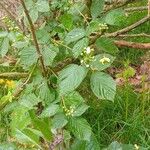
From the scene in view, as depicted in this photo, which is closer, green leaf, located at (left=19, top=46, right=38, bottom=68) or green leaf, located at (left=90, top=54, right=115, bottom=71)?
green leaf, located at (left=90, top=54, right=115, bottom=71)

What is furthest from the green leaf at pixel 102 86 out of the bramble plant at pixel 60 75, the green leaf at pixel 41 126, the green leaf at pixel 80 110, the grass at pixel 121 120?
the grass at pixel 121 120

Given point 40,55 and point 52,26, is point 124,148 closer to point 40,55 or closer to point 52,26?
point 40,55

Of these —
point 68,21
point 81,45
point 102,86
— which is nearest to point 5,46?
point 68,21

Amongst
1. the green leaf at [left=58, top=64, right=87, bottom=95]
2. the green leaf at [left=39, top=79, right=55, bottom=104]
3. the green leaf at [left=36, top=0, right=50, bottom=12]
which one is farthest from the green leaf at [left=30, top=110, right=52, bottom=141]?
the green leaf at [left=36, top=0, right=50, bottom=12]

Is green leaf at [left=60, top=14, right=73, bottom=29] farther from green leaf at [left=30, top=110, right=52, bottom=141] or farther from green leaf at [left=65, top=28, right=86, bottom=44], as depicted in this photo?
green leaf at [left=30, top=110, right=52, bottom=141]

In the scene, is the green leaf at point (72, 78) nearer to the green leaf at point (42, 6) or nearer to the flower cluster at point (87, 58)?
the flower cluster at point (87, 58)

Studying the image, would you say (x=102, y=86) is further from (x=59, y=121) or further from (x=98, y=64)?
(x=59, y=121)
